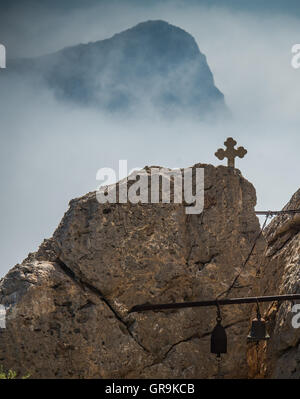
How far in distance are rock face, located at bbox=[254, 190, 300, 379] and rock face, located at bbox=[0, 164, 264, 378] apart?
47 centimetres

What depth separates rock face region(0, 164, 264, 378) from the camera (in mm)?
6770

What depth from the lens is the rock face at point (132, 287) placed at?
6770 mm

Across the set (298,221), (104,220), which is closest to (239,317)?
(104,220)

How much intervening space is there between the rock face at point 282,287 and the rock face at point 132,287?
0.47 m

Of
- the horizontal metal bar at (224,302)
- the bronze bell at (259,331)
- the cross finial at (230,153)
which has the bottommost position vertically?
the bronze bell at (259,331)

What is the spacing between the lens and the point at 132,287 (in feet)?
23.8

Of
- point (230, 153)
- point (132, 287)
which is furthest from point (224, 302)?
point (230, 153)

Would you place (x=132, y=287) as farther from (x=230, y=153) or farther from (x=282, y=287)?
(x=282, y=287)

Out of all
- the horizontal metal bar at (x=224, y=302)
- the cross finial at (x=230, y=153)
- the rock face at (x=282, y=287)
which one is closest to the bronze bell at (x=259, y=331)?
the horizontal metal bar at (x=224, y=302)

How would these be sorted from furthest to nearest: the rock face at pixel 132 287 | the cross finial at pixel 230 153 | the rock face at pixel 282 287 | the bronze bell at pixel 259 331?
the cross finial at pixel 230 153, the rock face at pixel 282 287, the rock face at pixel 132 287, the bronze bell at pixel 259 331

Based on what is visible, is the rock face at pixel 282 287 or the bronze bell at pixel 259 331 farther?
the rock face at pixel 282 287

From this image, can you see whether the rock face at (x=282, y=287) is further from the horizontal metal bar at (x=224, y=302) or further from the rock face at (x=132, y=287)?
the horizontal metal bar at (x=224, y=302)

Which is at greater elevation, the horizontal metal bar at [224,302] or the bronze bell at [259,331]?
the horizontal metal bar at [224,302]

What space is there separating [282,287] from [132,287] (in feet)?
8.68
